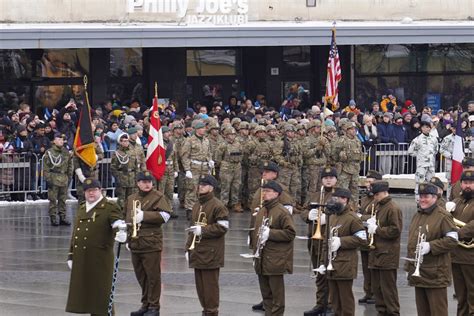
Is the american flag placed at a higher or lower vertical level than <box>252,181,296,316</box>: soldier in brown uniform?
higher

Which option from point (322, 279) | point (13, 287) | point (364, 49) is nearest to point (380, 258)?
point (322, 279)

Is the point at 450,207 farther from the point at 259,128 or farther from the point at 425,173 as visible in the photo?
the point at 259,128

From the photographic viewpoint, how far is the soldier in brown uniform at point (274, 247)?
16203 millimetres

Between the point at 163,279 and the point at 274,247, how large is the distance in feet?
11.7

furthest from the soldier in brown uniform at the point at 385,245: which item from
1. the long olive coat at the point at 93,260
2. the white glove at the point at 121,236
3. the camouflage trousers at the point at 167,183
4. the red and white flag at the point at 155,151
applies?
the camouflage trousers at the point at 167,183

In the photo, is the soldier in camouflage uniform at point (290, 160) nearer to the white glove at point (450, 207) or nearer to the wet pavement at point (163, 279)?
the wet pavement at point (163, 279)

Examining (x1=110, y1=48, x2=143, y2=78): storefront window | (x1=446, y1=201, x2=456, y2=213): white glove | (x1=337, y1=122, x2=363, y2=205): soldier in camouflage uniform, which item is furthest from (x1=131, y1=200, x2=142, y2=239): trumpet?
(x1=110, y1=48, x2=143, y2=78): storefront window

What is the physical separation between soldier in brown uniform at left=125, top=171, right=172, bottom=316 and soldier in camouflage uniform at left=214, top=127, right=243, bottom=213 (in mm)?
9965

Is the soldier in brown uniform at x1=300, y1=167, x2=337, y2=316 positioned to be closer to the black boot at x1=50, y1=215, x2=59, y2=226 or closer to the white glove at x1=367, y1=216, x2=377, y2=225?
the white glove at x1=367, y1=216, x2=377, y2=225

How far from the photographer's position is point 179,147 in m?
26.3

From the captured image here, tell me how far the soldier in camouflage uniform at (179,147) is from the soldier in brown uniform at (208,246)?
9.57 metres

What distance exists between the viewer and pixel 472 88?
37.5 metres

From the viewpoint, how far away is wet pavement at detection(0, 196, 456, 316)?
17453 mm

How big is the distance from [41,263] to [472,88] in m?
19.1
